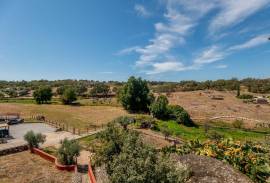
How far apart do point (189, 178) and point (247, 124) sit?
4709 cm

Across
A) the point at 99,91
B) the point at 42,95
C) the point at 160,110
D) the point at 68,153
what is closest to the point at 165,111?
the point at 160,110

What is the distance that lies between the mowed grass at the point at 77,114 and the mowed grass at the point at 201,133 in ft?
45.9

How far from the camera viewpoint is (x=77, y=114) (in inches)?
2510

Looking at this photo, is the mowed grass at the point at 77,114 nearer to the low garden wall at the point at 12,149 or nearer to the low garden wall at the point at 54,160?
the low garden wall at the point at 12,149

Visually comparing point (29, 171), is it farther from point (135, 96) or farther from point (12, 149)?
point (135, 96)

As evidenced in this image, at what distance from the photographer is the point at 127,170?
39.6 feet

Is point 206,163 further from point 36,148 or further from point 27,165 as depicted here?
point 36,148

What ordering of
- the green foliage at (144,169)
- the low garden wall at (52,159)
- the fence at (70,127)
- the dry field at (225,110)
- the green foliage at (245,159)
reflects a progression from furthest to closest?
the dry field at (225,110), the fence at (70,127), the low garden wall at (52,159), the green foliage at (245,159), the green foliage at (144,169)

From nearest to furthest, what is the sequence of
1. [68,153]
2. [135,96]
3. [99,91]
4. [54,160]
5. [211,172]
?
[211,172], [68,153], [54,160], [135,96], [99,91]

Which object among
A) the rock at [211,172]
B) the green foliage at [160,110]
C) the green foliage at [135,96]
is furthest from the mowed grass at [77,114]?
the rock at [211,172]

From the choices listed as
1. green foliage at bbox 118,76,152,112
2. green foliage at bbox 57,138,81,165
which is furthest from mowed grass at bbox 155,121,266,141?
green foliage at bbox 57,138,81,165

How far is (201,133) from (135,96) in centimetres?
2478

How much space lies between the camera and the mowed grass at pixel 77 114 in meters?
54.1

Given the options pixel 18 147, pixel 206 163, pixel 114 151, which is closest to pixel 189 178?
pixel 206 163
